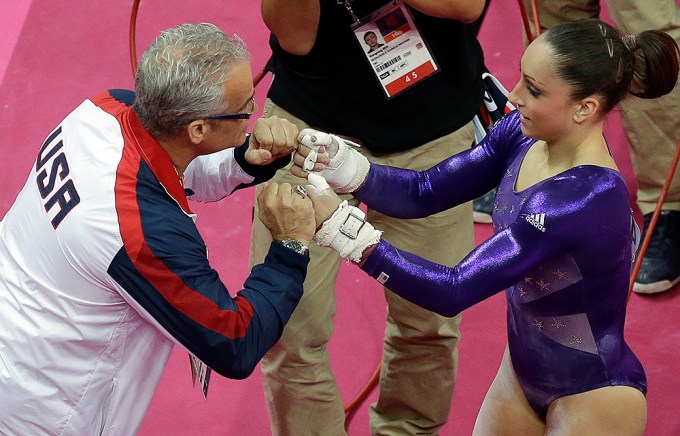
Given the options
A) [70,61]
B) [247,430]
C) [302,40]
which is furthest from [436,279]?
[70,61]

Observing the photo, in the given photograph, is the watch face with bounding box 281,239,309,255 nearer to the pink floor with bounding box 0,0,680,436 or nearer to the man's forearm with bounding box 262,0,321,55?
the man's forearm with bounding box 262,0,321,55

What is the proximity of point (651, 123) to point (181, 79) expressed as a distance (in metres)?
2.20

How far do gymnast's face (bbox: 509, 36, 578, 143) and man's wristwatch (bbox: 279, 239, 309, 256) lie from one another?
54 cm

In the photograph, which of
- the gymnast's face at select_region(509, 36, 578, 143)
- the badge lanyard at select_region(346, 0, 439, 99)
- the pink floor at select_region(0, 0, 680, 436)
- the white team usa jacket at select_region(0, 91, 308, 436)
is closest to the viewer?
the white team usa jacket at select_region(0, 91, 308, 436)

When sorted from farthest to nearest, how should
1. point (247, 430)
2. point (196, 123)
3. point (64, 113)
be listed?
point (64, 113) → point (247, 430) → point (196, 123)

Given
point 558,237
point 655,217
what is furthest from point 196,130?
point 655,217

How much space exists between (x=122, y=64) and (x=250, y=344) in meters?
2.83

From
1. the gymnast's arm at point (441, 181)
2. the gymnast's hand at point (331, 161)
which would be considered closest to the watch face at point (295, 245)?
the gymnast's hand at point (331, 161)

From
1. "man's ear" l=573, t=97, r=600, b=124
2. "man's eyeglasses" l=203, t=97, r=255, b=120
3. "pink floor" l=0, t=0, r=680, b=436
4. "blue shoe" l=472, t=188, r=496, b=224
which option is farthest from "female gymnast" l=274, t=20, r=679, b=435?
"blue shoe" l=472, t=188, r=496, b=224

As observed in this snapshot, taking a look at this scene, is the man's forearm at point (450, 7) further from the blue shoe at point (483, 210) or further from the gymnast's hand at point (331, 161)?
the blue shoe at point (483, 210)

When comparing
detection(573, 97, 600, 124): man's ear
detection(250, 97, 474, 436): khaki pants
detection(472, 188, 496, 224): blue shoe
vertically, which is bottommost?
detection(472, 188, 496, 224): blue shoe

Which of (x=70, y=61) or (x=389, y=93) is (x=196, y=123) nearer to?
(x=389, y=93)

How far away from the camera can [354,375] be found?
364 cm

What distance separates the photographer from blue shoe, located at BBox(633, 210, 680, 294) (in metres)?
3.82
